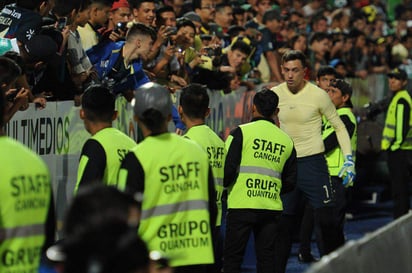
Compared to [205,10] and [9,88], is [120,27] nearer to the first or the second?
[9,88]

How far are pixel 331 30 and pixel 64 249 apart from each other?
70.9 ft

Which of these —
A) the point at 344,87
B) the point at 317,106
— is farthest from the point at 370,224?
the point at 317,106

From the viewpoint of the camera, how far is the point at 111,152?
8211 mm

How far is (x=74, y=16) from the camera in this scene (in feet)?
40.0

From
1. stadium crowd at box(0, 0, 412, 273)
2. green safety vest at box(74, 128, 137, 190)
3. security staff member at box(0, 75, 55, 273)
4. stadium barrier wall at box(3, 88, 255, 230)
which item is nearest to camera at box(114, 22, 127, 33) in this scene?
stadium crowd at box(0, 0, 412, 273)

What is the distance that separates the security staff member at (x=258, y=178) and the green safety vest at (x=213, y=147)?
643 mm

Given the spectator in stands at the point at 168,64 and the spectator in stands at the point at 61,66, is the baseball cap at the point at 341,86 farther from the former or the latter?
the spectator in stands at the point at 61,66

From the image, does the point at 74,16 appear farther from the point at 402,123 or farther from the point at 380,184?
the point at 380,184

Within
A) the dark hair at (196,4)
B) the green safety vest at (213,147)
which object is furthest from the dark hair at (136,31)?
the dark hair at (196,4)

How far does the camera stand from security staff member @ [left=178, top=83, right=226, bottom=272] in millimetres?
9391

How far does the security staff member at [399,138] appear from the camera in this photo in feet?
60.7

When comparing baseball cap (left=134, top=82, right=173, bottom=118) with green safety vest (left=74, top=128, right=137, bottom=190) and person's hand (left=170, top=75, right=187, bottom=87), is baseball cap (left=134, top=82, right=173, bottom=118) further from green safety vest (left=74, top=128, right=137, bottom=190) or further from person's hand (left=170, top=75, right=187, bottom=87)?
person's hand (left=170, top=75, right=187, bottom=87)

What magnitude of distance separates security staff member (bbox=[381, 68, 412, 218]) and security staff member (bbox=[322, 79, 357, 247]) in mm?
3824

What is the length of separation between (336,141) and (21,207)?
8234mm
